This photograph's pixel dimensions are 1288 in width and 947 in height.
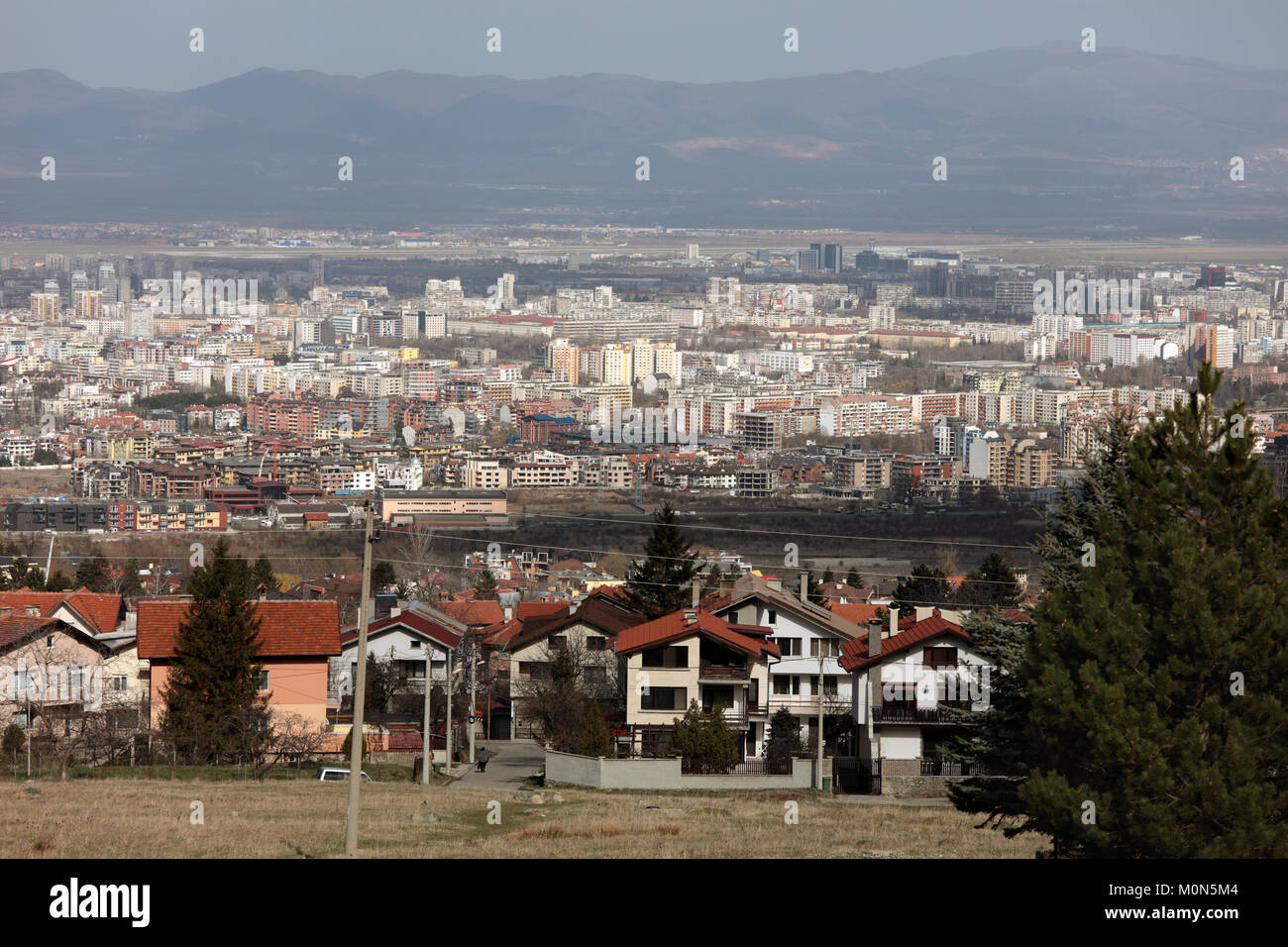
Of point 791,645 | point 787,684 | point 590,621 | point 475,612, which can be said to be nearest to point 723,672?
point 787,684

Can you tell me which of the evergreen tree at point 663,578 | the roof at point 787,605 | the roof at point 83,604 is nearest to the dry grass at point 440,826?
the roof at point 787,605

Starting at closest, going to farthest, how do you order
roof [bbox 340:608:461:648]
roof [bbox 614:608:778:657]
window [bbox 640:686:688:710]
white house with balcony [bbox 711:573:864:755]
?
roof [bbox 614:608:778:657] → window [bbox 640:686:688:710] → white house with balcony [bbox 711:573:864:755] → roof [bbox 340:608:461:648]

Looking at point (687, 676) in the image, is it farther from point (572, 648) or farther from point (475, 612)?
point (475, 612)

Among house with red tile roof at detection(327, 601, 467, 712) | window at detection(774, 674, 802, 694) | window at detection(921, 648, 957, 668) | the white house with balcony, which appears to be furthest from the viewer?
house with red tile roof at detection(327, 601, 467, 712)

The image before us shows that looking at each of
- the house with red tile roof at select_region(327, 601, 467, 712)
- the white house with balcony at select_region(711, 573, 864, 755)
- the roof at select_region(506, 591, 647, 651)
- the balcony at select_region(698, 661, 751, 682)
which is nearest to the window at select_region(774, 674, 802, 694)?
the white house with balcony at select_region(711, 573, 864, 755)

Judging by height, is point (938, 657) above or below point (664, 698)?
above

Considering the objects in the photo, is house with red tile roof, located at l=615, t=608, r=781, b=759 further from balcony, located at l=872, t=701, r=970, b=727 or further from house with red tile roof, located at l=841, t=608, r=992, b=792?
balcony, located at l=872, t=701, r=970, b=727

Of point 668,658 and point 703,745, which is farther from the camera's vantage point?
point 668,658
